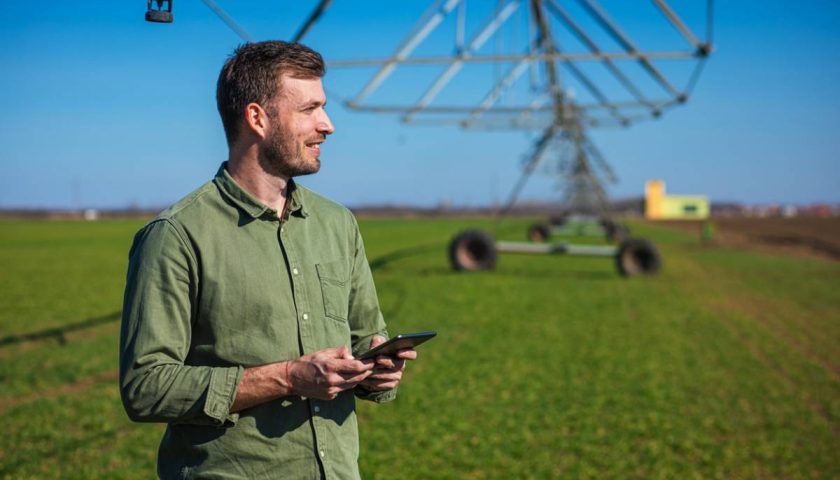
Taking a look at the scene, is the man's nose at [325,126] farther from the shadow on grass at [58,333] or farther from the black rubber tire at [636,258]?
the black rubber tire at [636,258]

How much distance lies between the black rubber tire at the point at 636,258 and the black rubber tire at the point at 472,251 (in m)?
2.86

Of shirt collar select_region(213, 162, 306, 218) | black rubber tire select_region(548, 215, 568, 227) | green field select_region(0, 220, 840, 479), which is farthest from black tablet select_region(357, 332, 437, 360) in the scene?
black rubber tire select_region(548, 215, 568, 227)

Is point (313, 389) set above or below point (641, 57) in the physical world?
below

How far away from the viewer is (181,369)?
1.78 meters

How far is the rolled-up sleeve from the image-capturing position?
1.76 meters

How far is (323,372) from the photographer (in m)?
1.78

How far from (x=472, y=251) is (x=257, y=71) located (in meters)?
16.5

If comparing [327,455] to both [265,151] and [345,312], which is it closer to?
[345,312]

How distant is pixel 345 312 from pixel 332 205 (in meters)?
0.30

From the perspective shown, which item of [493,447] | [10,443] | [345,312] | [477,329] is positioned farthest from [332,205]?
[477,329]

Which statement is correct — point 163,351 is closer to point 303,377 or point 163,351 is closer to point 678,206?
point 303,377

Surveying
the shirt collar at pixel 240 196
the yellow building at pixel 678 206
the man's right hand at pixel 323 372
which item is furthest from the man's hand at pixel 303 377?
the yellow building at pixel 678 206

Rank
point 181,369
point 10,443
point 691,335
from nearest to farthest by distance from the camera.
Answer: point 181,369
point 10,443
point 691,335

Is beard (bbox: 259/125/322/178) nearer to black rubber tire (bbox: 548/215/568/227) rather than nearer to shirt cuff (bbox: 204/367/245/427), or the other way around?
shirt cuff (bbox: 204/367/245/427)
